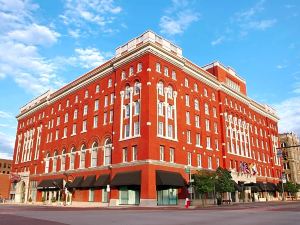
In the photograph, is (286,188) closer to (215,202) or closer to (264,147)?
(264,147)

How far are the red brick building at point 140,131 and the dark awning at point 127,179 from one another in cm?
16

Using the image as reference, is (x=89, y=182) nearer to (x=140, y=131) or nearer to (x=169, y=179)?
(x=140, y=131)

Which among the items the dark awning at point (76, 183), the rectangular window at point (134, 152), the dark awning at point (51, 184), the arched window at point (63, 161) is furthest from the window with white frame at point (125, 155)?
the arched window at point (63, 161)

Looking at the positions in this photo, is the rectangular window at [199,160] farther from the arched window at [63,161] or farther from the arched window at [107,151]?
the arched window at [63,161]

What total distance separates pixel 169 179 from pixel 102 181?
11.8 m

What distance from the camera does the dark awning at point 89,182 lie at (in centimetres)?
5091

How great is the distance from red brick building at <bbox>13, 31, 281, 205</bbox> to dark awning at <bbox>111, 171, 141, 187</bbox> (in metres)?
0.16

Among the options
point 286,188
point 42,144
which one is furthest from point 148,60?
point 286,188

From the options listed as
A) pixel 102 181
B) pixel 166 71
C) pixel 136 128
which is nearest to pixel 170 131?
pixel 136 128

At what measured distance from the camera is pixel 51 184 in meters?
61.4

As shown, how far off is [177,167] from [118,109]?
13.7 m

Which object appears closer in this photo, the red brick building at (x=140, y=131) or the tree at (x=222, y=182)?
the red brick building at (x=140, y=131)

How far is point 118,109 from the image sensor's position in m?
50.4

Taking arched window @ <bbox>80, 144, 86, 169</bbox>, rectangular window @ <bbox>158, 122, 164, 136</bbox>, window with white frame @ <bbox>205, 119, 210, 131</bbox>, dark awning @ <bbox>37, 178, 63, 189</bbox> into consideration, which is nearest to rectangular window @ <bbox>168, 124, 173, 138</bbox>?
rectangular window @ <bbox>158, 122, 164, 136</bbox>
